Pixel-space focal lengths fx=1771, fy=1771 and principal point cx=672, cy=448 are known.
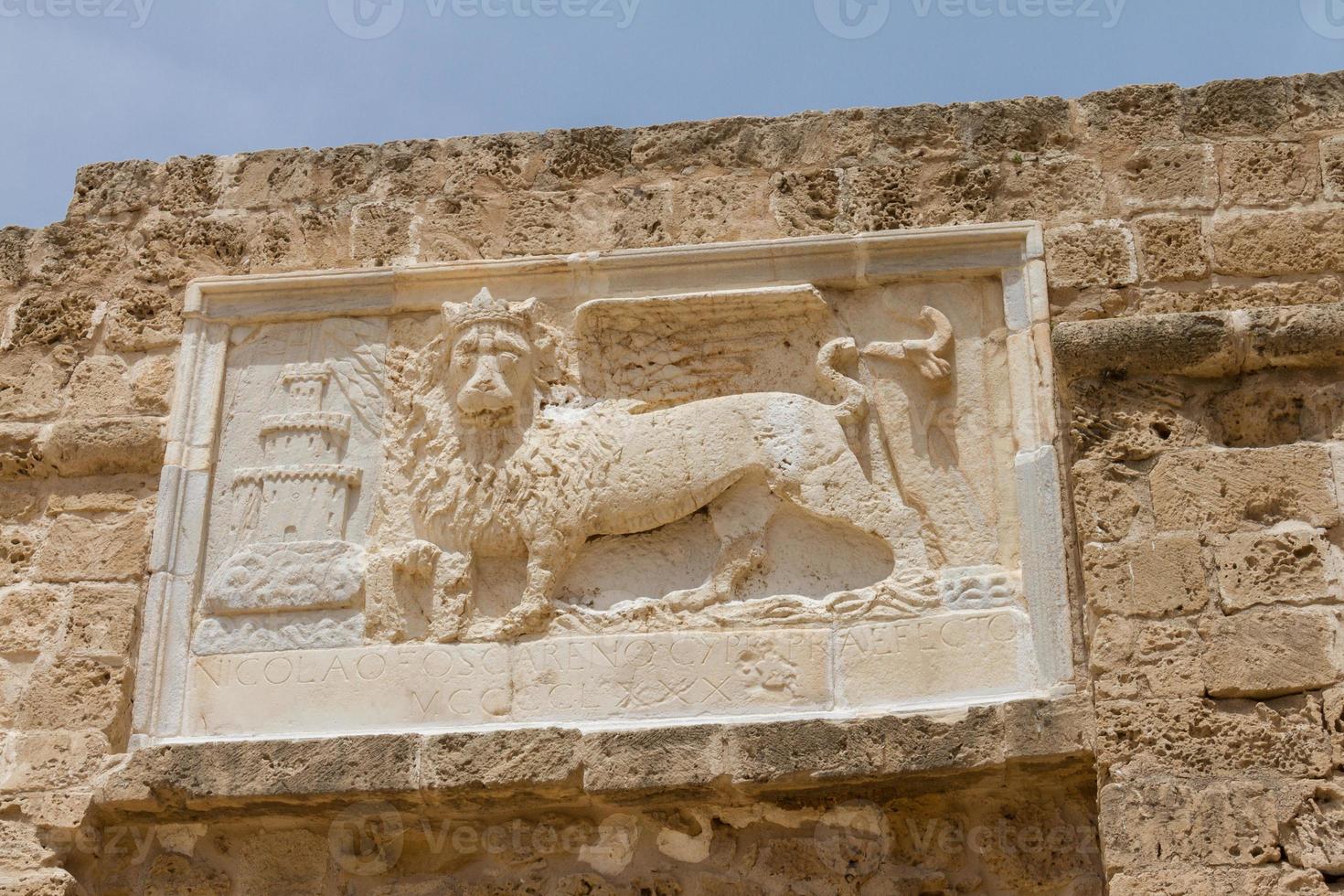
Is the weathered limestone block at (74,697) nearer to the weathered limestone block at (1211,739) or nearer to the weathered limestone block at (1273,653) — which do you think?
the weathered limestone block at (1211,739)

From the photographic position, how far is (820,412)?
5738 mm

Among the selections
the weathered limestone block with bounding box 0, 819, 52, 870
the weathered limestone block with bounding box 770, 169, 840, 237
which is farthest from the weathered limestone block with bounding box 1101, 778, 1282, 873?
the weathered limestone block with bounding box 0, 819, 52, 870

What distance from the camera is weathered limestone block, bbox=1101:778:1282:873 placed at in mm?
4586

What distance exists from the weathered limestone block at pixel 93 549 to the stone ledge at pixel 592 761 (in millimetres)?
711

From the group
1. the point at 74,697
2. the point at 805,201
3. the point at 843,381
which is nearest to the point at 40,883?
the point at 74,697

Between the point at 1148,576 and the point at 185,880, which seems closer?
the point at 1148,576

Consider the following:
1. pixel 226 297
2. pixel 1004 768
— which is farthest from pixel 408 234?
pixel 1004 768

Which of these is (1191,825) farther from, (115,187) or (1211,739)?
(115,187)

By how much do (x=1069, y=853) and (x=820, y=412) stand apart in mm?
1583

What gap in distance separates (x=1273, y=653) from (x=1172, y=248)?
1522 millimetres

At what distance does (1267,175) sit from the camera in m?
5.87

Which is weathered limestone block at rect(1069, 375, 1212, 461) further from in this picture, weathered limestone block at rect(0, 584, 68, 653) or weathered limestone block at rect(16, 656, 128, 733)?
weathered limestone block at rect(0, 584, 68, 653)

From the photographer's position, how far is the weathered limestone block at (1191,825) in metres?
4.59

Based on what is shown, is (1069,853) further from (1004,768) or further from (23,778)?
(23,778)
